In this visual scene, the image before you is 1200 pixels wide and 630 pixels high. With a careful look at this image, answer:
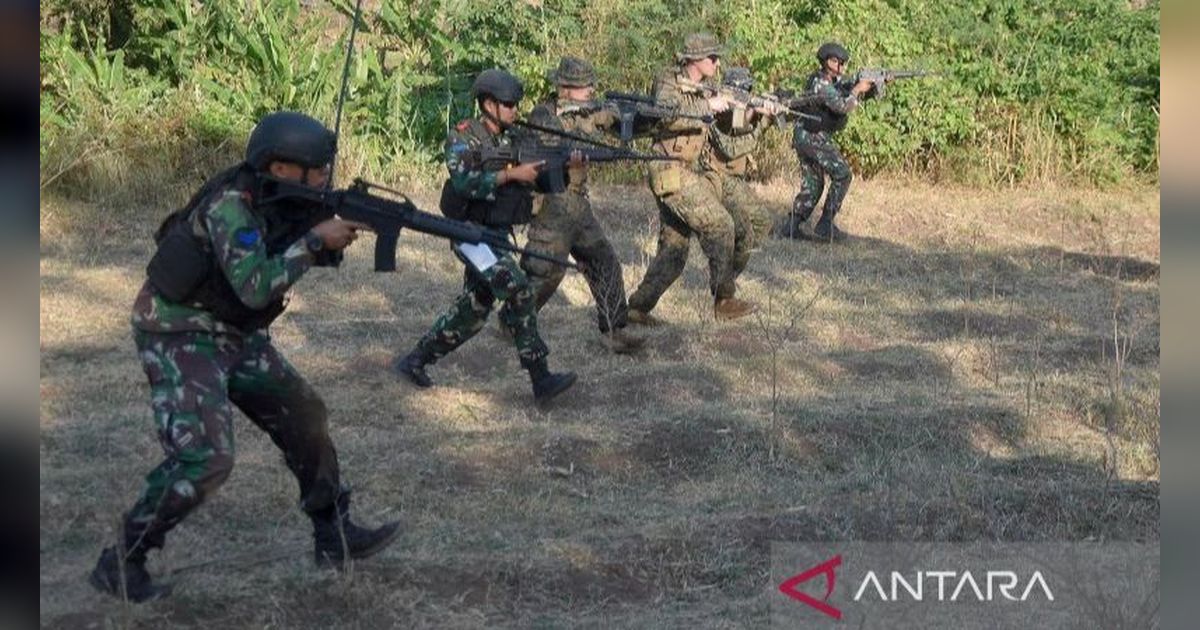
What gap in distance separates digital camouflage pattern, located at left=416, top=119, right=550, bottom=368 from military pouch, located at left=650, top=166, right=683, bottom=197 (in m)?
1.79

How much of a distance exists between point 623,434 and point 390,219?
2460mm

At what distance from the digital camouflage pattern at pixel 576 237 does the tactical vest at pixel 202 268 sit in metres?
3.52

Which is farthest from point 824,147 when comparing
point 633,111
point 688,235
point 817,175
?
point 633,111

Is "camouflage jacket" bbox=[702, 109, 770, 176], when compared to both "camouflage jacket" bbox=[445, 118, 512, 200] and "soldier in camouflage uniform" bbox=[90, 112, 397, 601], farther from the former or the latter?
"soldier in camouflage uniform" bbox=[90, 112, 397, 601]

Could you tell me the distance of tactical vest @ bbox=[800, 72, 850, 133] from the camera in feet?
44.9

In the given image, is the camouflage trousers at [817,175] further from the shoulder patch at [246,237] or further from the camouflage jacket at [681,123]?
the shoulder patch at [246,237]

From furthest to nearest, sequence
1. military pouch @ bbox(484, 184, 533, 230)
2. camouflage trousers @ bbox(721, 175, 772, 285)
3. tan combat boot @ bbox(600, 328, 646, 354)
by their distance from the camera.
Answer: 1. camouflage trousers @ bbox(721, 175, 772, 285)
2. tan combat boot @ bbox(600, 328, 646, 354)
3. military pouch @ bbox(484, 184, 533, 230)

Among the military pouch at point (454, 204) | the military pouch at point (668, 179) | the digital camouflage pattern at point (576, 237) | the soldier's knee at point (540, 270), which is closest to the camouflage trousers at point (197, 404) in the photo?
the military pouch at point (454, 204)

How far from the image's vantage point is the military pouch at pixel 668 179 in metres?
10.1

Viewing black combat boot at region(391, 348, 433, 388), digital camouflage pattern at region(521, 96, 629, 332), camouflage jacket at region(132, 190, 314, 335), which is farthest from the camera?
digital camouflage pattern at region(521, 96, 629, 332)

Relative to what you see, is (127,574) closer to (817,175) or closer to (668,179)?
(668,179)

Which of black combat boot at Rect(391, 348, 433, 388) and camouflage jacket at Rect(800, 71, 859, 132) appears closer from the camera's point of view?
black combat boot at Rect(391, 348, 433, 388)

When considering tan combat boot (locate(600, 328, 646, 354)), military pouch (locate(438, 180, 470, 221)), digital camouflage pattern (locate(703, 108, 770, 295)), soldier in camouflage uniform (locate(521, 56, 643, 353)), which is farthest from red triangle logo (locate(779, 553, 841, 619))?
digital camouflage pattern (locate(703, 108, 770, 295))

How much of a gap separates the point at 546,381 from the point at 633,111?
2.12m
